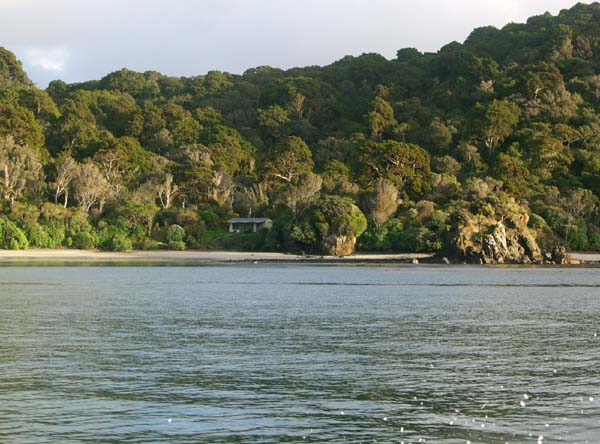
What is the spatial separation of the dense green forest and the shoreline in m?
1.79

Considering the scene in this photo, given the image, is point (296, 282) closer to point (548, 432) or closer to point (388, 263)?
point (388, 263)

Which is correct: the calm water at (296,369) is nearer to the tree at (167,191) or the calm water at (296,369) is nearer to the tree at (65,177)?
the tree at (65,177)

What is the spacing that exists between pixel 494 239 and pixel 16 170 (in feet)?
210

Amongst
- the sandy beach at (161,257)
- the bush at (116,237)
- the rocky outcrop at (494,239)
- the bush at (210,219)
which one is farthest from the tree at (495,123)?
the bush at (116,237)

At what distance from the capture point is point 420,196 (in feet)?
368

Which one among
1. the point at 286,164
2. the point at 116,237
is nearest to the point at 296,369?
the point at 116,237

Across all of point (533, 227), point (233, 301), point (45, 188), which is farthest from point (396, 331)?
point (45, 188)

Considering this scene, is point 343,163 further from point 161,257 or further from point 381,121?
point 161,257

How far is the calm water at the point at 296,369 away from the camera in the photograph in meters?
16.2

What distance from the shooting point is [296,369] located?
2291cm

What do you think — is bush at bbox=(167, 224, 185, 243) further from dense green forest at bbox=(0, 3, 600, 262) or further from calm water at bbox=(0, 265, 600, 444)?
calm water at bbox=(0, 265, 600, 444)

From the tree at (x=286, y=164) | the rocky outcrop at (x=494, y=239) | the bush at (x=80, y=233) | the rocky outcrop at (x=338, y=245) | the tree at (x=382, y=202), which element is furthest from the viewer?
the tree at (x=286, y=164)

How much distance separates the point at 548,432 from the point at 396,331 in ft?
53.9

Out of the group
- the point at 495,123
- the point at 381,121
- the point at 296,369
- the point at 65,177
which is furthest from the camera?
the point at 381,121
